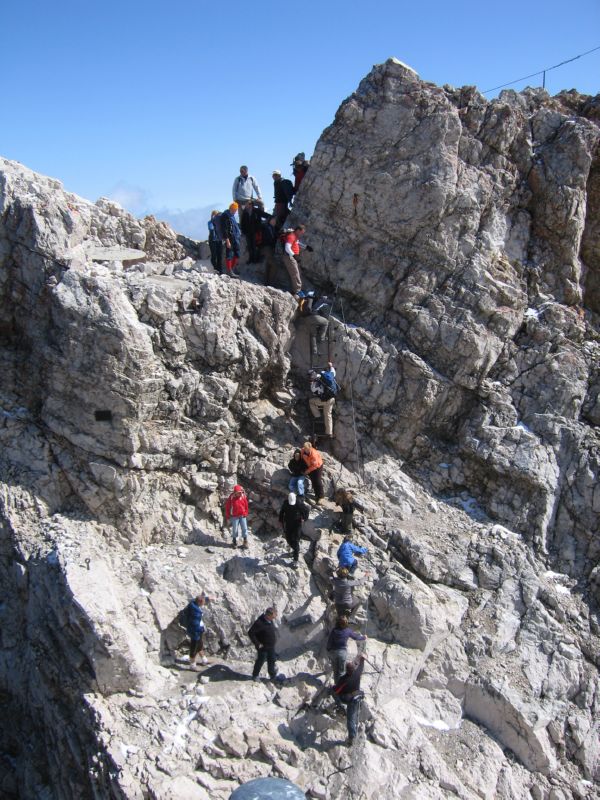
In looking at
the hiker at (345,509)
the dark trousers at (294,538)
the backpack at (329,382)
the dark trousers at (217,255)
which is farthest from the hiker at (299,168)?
the dark trousers at (294,538)

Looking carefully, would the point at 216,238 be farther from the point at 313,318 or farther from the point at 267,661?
the point at 267,661

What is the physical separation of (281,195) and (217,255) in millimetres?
2814

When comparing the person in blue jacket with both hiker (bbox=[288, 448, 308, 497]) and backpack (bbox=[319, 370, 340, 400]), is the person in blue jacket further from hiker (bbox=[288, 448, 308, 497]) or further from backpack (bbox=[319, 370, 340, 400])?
backpack (bbox=[319, 370, 340, 400])

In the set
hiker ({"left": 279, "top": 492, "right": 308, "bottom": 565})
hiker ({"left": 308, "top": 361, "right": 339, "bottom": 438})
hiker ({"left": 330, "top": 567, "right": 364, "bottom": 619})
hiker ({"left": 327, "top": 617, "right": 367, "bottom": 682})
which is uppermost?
hiker ({"left": 308, "top": 361, "right": 339, "bottom": 438})

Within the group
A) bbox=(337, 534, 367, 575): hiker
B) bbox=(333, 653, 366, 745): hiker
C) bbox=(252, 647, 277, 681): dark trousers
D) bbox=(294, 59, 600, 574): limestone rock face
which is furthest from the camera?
bbox=(294, 59, 600, 574): limestone rock face

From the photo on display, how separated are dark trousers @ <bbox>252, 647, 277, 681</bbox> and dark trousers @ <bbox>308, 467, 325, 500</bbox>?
12.1 feet

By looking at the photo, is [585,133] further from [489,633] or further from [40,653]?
[40,653]

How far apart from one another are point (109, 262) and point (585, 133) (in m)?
12.7

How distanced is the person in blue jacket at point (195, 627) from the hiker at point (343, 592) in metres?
2.50

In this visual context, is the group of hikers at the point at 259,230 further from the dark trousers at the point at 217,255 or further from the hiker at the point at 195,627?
the hiker at the point at 195,627

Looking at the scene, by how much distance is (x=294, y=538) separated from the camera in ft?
42.6

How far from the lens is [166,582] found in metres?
12.7

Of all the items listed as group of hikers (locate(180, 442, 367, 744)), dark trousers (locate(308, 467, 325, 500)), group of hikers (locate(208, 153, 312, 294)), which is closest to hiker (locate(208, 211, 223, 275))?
group of hikers (locate(208, 153, 312, 294))

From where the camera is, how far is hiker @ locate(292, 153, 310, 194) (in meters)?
17.4
